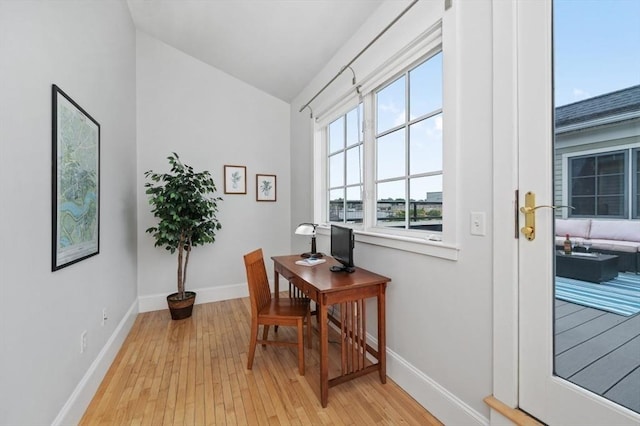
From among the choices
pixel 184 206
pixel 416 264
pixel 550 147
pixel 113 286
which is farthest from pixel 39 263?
pixel 550 147

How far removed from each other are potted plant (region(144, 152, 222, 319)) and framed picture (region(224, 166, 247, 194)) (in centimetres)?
51

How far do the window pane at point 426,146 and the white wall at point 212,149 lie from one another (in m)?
2.39

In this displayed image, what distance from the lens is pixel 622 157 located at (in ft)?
3.32

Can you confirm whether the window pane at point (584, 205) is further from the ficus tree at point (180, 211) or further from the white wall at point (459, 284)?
the ficus tree at point (180, 211)

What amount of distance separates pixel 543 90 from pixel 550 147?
0.80 ft

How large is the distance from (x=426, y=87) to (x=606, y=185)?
1.14 metres

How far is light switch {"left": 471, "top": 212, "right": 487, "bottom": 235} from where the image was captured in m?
1.38

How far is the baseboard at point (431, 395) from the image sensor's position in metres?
1.45

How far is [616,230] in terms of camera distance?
105 centimetres

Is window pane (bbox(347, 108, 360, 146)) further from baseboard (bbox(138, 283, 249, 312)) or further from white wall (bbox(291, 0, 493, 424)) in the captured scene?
baseboard (bbox(138, 283, 249, 312))

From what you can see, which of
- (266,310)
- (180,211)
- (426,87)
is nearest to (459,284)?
(426,87)

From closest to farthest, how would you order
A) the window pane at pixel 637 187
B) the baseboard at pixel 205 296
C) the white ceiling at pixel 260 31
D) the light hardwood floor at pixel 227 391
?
the window pane at pixel 637 187, the light hardwood floor at pixel 227 391, the white ceiling at pixel 260 31, the baseboard at pixel 205 296

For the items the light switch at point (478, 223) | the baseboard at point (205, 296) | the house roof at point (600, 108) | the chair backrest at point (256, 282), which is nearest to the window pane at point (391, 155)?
the light switch at point (478, 223)

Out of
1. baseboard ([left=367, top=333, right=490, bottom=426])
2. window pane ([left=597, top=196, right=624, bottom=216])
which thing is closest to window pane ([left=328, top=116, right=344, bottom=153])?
baseboard ([left=367, top=333, right=490, bottom=426])
